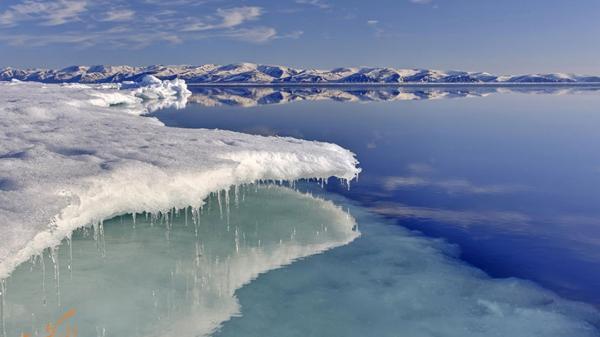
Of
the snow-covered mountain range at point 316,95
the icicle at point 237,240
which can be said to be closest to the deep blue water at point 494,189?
the icicle at point 237,240

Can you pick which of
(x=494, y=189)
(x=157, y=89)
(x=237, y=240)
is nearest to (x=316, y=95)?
(x=157, y=89)

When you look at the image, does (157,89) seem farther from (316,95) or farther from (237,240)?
(237,240)

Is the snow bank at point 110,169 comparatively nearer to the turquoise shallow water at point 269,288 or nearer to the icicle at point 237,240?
the turquoise shallow water at point 269,288

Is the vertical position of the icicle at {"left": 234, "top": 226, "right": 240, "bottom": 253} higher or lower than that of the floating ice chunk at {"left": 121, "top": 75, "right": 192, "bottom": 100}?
lower

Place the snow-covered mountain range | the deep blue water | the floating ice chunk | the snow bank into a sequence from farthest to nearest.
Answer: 1. the floating ice chunk
2. the snow-covered mountain range
3. the deep blue water
4. the snow bank

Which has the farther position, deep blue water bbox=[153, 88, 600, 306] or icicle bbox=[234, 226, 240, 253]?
deep blue water bbox=[153, 88, 600, 306]

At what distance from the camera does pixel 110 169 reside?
1121 centimetres

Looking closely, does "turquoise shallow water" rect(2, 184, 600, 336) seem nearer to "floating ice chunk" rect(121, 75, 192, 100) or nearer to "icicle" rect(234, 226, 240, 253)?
"icicle" rect(234, 226, 240, 253)

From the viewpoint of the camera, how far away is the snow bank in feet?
28.3

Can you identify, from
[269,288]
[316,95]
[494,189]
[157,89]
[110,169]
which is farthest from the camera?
[316,95]

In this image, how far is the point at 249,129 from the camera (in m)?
35.1

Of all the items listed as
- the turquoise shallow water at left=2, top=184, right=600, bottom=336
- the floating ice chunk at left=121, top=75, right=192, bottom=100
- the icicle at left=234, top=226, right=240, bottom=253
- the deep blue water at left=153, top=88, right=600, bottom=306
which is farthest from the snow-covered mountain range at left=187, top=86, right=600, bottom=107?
the turquoise shallow water at left=2, top=184, right=600, bottom=336

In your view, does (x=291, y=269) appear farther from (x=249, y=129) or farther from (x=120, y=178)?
(x=249, y=129)

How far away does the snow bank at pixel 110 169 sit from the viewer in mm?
8633
